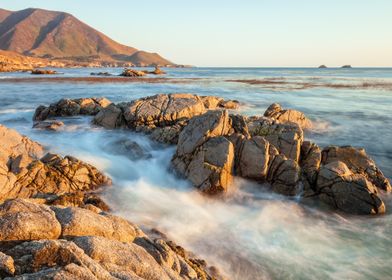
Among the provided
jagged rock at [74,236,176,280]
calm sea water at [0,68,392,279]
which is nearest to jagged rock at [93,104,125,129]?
calm sea water at [0,68,392,279]

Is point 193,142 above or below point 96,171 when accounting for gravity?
above

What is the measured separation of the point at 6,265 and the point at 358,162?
1399cm

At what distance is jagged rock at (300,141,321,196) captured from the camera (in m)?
13.4

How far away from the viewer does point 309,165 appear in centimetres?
1438

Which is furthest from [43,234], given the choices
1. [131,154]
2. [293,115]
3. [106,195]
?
[293,115]

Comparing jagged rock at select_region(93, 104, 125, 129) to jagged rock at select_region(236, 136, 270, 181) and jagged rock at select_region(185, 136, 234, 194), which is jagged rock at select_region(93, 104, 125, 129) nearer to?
jagged rock at select_region(185, 136, 234, 194)

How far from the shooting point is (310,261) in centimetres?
938

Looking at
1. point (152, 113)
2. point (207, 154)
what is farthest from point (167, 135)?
point (207, 154)

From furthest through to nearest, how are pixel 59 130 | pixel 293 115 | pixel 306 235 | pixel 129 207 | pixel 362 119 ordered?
pixel 362 119, pixel 293 115, pixel 59 130, pixel 129 207, pixel 306 235

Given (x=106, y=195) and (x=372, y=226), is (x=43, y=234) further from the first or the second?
(x=372, y=226)

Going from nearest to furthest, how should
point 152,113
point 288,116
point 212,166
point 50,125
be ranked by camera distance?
point 212,166, point 152,113, point 50,125, point 288,116

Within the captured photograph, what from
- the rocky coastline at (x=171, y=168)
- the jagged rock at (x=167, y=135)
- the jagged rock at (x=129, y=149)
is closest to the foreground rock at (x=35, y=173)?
the rocky coastline at (x=171, y=168)

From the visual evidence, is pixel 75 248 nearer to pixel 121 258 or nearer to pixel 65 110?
pixel 121 258

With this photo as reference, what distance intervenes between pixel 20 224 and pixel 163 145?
41.2ft
